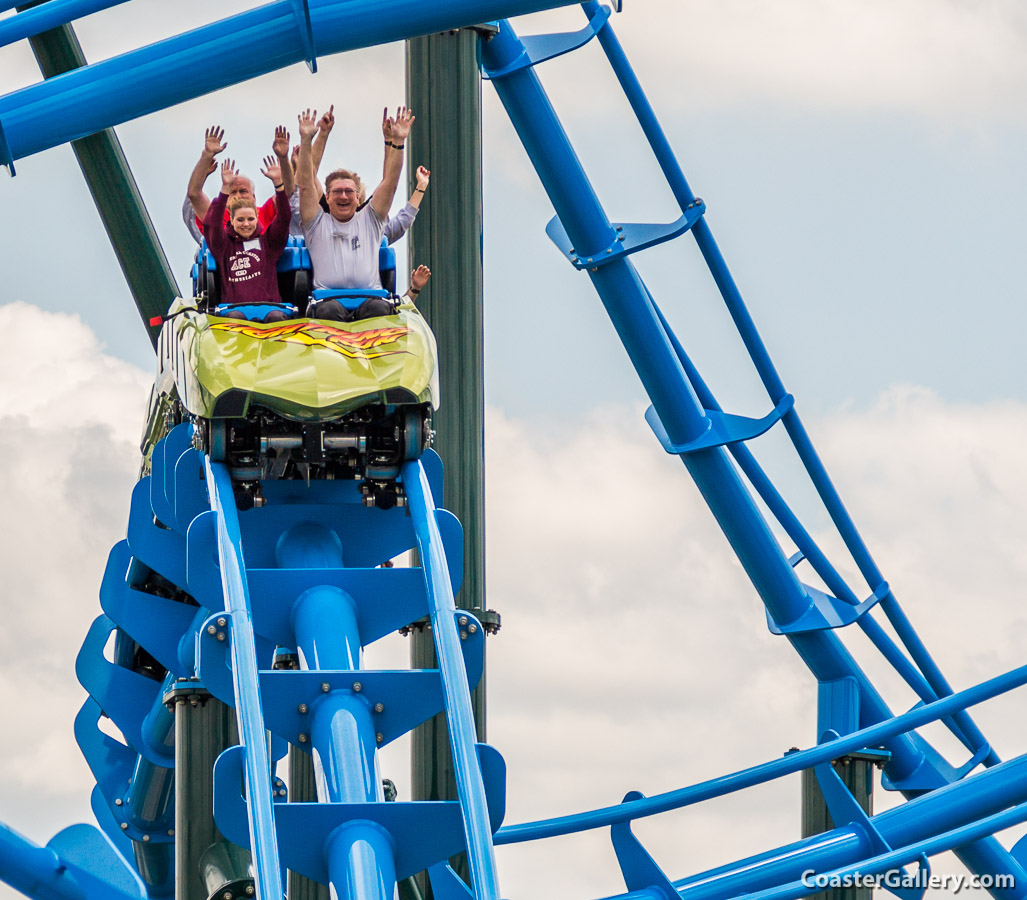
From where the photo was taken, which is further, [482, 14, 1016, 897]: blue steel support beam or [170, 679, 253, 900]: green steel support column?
[482, 14, 1016, 897]: blue steel support beam

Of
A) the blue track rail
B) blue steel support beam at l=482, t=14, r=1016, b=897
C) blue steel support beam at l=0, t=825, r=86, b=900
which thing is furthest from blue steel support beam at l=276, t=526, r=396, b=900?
blue steel support beam at l=482, t=14, r=1016, b=897

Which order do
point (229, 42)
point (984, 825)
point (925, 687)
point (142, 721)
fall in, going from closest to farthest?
point (229, 42) → point (984, 825) → point (142, 721) → point (925, 687)

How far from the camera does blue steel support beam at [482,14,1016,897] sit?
6762mm

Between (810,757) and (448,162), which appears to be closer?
(810,757)

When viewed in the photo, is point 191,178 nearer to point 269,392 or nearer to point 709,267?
point 269,392

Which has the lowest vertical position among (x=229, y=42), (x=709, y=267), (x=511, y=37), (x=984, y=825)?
(x=984, y=825)

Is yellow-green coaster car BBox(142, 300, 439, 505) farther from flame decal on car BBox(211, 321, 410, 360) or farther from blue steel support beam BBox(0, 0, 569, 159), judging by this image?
blue steel support beam BBox(0, 0, 569, 159)

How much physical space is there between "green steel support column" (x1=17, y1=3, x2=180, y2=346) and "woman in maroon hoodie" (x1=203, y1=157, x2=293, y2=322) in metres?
1.43

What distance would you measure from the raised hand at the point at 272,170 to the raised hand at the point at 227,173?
0.11m

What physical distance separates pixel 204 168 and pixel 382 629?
1.61m

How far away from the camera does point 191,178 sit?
216 inches

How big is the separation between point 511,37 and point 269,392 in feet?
8.74

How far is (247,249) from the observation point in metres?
5.12

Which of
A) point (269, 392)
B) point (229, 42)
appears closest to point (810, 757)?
point (269, 392)
